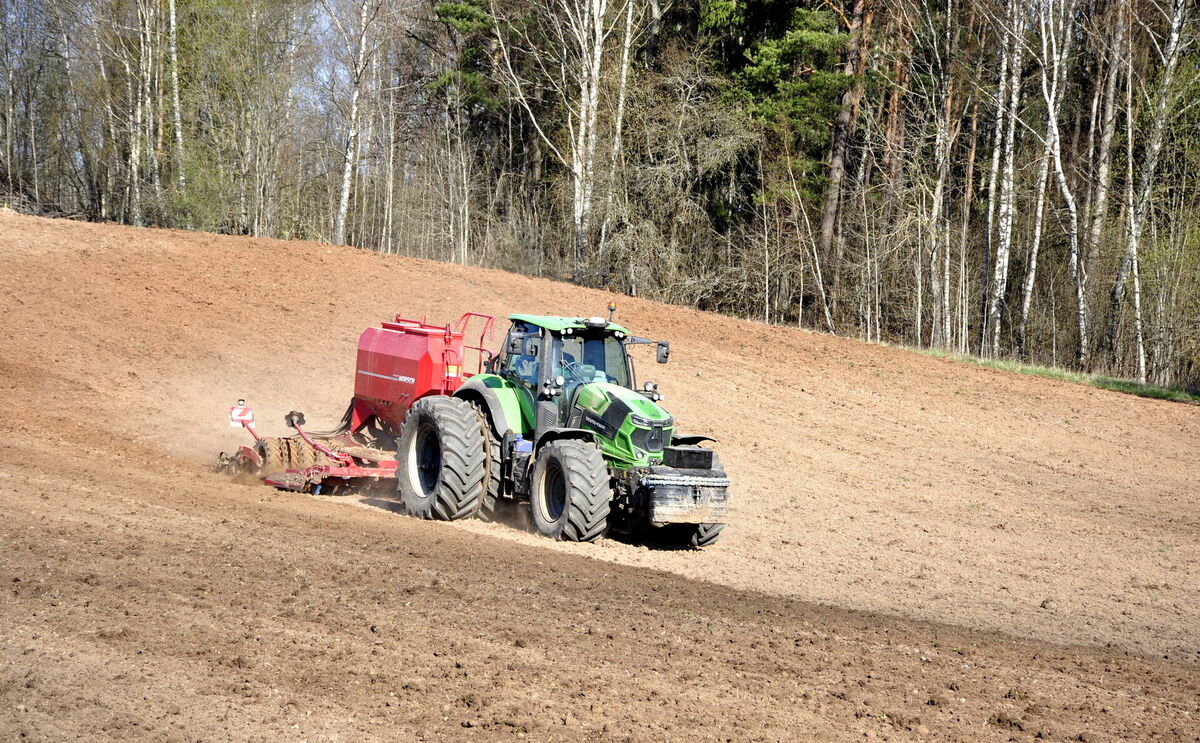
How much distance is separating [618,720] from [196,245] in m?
20.3

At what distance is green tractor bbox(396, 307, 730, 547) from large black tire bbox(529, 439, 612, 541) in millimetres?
12

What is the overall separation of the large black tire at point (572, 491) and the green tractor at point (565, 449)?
12mm

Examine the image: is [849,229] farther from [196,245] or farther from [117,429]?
[117,429]

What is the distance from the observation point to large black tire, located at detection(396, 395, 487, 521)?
1109cm

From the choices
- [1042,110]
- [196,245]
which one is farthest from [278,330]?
[1042,110]

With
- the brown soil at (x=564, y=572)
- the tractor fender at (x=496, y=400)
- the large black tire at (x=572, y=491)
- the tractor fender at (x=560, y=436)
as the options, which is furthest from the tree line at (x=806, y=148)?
the large black tire at (x=572, y=491)

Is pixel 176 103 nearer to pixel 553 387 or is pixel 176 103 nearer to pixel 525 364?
pixel 525 364

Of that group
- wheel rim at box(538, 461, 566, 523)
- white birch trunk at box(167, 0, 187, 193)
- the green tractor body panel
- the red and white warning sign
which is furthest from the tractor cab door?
white birch trunk at box(167, 0, 187, 193)

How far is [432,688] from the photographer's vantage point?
603cm

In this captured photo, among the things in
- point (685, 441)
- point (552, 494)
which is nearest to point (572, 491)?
point (552, 494)

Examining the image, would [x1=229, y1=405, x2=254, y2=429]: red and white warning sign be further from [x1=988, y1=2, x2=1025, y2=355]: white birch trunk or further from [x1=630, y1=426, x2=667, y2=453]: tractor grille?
[x1=988, y1=2, x2=1025, y2=355]: white birch trunk

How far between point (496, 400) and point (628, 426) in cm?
178

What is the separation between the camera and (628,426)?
10.6 meters

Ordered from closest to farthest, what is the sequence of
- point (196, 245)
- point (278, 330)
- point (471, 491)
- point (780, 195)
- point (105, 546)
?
point (105, 546)
point (471, 491)
point (278, 330)
point (196, 245)
point (780, 195)
